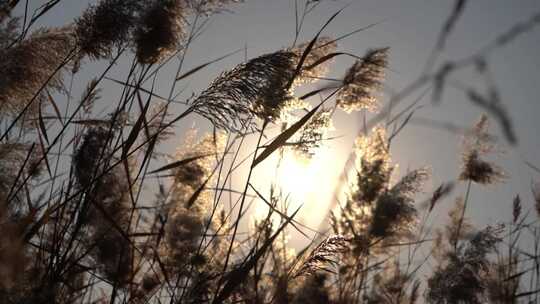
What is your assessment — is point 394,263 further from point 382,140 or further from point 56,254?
point 56,254

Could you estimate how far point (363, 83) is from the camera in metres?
3.41

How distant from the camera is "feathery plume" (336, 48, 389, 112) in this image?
11.2 feet

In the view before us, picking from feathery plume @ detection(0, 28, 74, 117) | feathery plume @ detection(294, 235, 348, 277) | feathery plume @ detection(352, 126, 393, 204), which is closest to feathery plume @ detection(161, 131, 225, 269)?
feathery plume @ detection(352, 126, 393, 204)

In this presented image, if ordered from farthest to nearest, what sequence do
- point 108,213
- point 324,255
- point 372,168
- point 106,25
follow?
1. point 372,168
2. point 108,213
3. point 106,25
4. point 324,255

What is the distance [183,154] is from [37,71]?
6.32ft

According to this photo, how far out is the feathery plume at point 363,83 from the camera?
3400 mm

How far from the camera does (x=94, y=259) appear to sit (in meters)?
3.37

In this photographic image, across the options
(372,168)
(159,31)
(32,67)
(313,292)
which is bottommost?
(313,292)

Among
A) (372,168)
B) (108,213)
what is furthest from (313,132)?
(372,168)

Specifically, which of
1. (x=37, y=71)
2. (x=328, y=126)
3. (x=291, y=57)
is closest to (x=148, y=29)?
(x=37, y=71)

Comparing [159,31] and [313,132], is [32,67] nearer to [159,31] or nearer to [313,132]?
[159,31]

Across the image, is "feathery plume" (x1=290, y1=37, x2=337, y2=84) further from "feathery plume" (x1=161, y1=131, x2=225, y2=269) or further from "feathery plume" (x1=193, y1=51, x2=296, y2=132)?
"feathery plume" (x1=161, y1=131, x2=225, y2=269)

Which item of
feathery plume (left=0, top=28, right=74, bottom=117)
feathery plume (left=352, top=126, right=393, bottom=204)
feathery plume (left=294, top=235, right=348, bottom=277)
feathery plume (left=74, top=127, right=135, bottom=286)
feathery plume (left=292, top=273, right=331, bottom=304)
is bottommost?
feathery plume (left=294, top=235, right=348, bottom=277)

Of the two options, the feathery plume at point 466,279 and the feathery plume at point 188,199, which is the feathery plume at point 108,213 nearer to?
the feathery plume at point 188,199
